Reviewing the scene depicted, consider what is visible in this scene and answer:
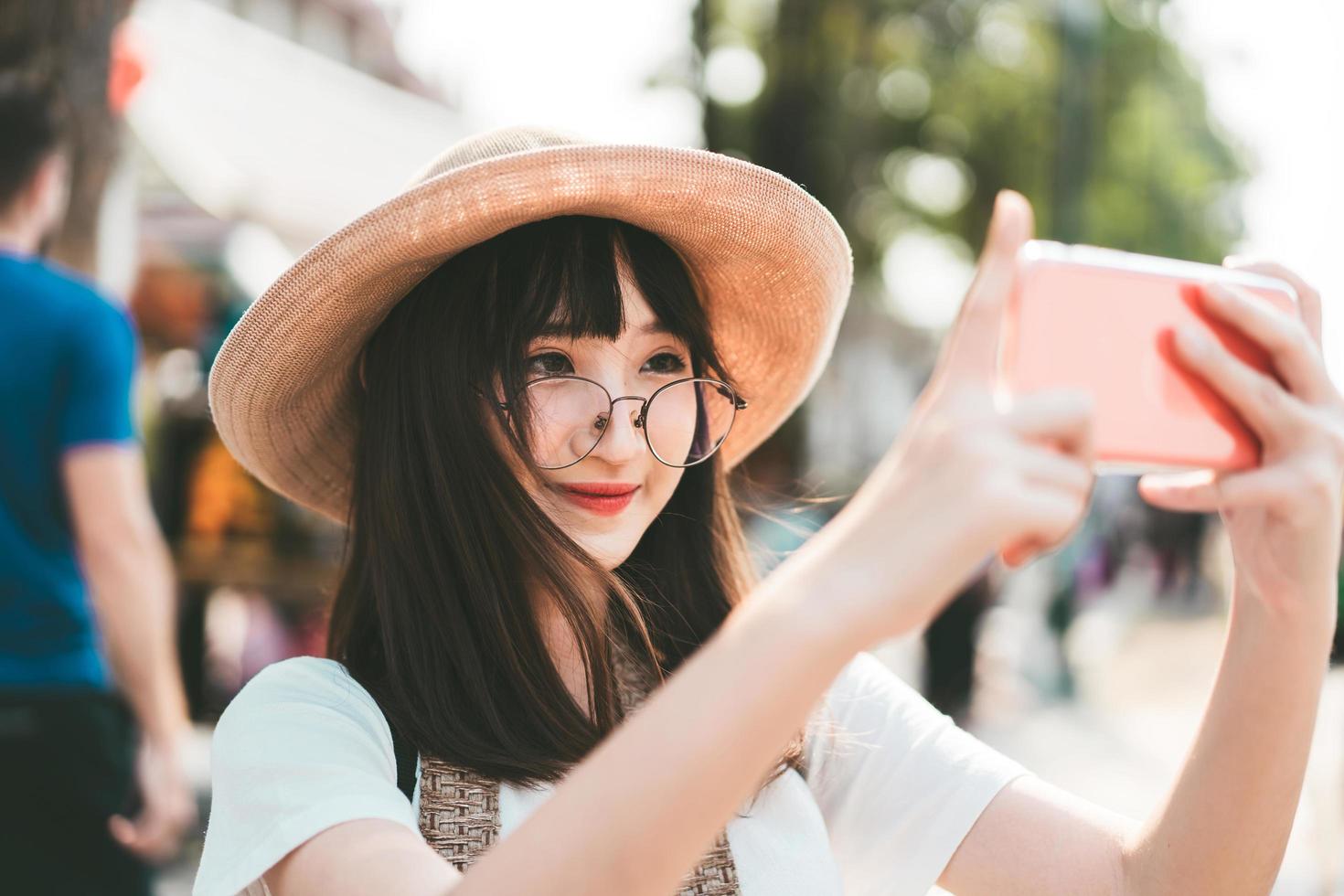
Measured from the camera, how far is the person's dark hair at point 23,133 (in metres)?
Answer: 2.71

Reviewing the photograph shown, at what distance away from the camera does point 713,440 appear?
6.42 feet

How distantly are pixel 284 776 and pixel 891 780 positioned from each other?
0.84 metres

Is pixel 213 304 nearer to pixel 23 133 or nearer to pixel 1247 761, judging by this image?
pixel 23 133

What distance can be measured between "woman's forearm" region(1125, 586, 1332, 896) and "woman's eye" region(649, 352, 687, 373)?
2.72ft

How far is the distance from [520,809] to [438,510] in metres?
0.41

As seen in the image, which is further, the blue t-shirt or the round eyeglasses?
the blue t-shirt

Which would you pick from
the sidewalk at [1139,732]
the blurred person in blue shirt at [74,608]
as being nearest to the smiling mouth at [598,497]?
the blurred person in blue shirt at [74,608]

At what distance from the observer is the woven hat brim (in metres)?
1.52

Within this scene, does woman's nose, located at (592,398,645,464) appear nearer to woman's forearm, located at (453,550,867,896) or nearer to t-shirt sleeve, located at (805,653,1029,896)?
t-shirt sleeve, located at (805,653,1029,896)

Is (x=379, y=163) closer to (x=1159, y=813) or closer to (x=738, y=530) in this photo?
(x=738, y=530)

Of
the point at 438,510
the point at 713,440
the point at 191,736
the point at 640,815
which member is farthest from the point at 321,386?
the point at 191,736

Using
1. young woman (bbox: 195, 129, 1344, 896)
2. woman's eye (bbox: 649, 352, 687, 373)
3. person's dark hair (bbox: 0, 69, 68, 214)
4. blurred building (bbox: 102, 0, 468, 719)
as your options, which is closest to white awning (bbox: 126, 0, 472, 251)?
blurred building (bbox: 102, 0, 468, 719)

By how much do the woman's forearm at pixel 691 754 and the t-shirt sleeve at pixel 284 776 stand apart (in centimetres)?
35

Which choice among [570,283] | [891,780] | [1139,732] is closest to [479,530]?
[570,283]
